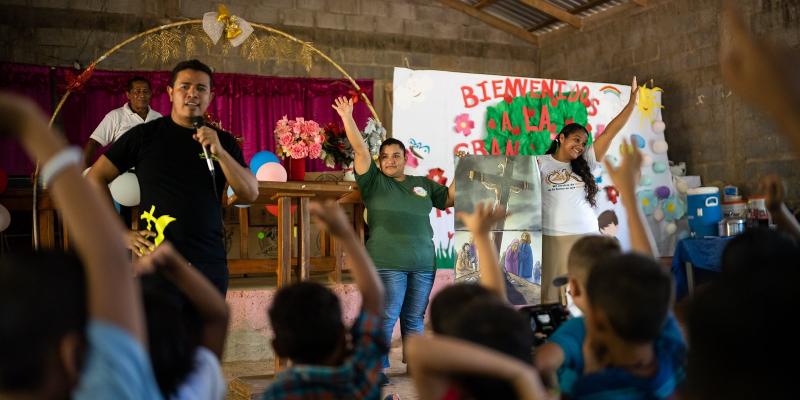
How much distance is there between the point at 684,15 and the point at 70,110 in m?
6.48

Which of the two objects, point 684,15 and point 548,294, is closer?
point 548,294

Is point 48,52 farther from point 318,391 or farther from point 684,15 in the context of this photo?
point 318,391

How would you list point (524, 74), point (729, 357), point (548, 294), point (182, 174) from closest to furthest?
point (729, 357) < point (182, 174) < point (548, 294) < point (524, 74)

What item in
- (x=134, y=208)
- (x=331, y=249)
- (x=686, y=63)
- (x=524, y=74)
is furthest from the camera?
(x=524, y=74)

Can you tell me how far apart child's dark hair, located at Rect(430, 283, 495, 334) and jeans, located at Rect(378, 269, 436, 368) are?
2.42 metres

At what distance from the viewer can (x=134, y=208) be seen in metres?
4.02

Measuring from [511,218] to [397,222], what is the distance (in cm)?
85

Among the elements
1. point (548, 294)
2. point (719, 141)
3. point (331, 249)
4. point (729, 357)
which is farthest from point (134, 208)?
point (719, 141)

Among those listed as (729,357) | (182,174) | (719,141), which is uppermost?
(719,141)

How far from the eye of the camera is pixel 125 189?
12.2 feet

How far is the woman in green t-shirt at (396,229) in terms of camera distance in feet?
12.6

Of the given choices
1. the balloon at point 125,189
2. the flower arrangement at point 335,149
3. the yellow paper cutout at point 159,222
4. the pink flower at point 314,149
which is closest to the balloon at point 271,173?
the pink flower at point 314,149

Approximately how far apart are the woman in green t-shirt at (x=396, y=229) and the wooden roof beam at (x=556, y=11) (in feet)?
18.7

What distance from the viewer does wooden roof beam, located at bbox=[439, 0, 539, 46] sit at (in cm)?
995
